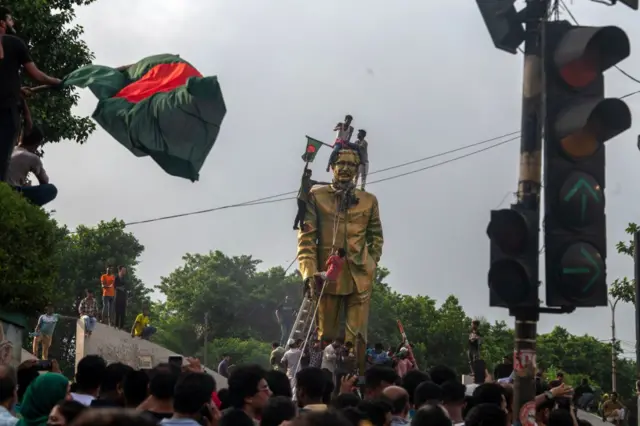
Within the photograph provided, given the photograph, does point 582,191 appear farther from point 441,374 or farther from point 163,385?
point 163,385

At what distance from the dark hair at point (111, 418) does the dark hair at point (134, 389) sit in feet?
14.9

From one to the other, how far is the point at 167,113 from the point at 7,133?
4.61 ft

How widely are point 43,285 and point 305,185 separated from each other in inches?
581

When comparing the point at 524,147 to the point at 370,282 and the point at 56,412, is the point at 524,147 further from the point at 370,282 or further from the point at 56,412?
the point at 370,282

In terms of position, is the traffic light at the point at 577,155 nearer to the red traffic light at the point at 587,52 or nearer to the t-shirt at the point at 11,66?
the red traffic light at the point at 587,52

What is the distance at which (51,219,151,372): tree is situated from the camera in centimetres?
6619

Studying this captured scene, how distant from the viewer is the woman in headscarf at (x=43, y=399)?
6891 mm

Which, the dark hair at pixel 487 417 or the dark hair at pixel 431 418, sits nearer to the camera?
the dark hair at pixel 431 418

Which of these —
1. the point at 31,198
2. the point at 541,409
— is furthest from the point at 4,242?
the point at 541,409

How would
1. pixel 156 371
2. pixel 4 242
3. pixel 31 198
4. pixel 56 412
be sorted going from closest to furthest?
pixel 56 412 → pixel 156 371 → pixel 4 242 → pixel 31 198

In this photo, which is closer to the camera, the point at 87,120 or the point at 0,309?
the point at 0,309

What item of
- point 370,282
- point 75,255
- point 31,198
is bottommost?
point 31,198

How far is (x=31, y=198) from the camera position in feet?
36.0

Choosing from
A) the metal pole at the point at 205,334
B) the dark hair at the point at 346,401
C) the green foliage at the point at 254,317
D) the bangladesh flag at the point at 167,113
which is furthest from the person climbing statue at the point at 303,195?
Answer: the metal pole at the point at 205,334
